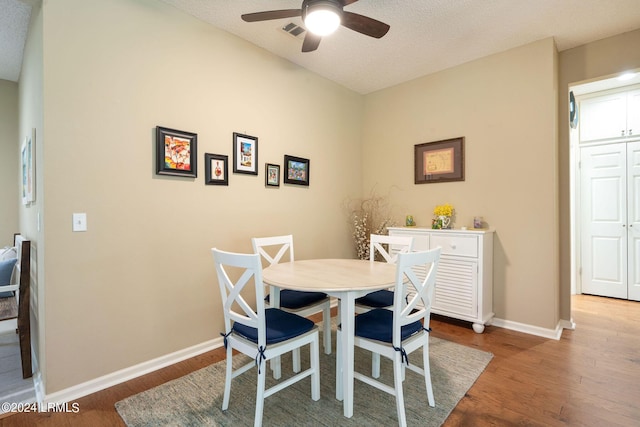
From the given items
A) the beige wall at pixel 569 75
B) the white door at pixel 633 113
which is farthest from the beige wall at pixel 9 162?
the white door at pixel 633 113

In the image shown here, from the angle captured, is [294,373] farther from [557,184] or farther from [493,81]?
[493,81]

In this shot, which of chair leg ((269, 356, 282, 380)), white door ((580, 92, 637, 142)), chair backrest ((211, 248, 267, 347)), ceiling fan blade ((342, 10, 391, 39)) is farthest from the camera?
white door ((580, 92, 637, 142))

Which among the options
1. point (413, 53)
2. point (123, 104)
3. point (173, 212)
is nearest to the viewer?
point (123, 104)

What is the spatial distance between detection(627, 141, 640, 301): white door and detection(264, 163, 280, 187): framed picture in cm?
424

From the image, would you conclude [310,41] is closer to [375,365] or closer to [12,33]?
[375,365]

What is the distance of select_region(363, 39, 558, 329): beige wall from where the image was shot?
2.81 m

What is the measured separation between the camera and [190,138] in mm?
2434

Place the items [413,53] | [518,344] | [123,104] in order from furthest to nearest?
[413,53], [518,344], [123,104]

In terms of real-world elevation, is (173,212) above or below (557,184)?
below

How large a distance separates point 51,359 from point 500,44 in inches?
166

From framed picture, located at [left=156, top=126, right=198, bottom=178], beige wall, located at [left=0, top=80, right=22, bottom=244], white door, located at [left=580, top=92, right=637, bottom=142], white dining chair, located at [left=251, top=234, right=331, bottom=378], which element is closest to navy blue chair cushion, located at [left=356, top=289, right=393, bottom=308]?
white dining chair, located at [left=251, top=234, right=331, bottom=378]

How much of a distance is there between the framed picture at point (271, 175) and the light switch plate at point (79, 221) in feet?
4.78

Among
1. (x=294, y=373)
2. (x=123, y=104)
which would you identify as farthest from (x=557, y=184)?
(x=123, y=104)

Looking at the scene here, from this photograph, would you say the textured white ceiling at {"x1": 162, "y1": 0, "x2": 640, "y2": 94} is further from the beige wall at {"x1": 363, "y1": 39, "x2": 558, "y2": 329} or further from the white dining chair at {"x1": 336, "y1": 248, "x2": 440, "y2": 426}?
the white dining chair at {"x1": 336, "y1": 248, "x2": 440, "y2": 426}
